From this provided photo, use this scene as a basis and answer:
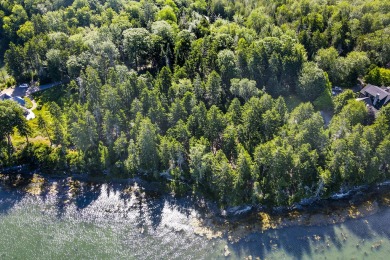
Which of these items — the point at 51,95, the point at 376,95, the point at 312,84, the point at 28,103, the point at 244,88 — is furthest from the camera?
the point at 51,95

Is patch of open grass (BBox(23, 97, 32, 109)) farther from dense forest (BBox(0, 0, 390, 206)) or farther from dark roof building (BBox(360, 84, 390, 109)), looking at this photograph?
dark roof building (BBox(360, 84, 390, 109))

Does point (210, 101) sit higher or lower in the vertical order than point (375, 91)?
lower

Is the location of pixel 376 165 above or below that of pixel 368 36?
below

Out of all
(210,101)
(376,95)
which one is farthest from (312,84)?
Result: (210,101)

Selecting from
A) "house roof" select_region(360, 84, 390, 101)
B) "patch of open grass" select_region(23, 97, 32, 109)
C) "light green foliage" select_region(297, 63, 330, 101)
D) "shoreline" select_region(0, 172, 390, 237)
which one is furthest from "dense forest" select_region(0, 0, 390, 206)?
"house roof" select_region(360, 84, 390, 101)

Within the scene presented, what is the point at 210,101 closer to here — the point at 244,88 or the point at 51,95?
the point at 244,88

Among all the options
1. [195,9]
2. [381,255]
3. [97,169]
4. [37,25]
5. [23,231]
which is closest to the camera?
[381,255]

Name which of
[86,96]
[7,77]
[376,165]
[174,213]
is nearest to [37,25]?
[7,77]

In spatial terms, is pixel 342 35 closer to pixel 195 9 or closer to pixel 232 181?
pixel 195 9
